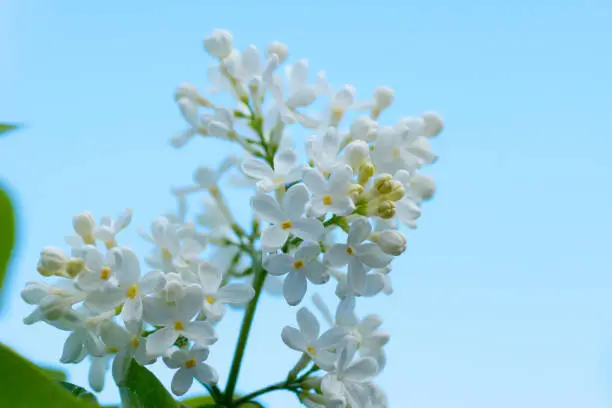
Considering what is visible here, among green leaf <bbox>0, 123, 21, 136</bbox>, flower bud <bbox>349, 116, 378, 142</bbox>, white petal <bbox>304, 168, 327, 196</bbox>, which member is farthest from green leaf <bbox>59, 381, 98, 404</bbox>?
flower bud <bbox>349, 116, 378, 142</bbox>

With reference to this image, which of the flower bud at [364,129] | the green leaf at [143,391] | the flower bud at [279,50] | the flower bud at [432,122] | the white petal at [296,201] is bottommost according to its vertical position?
the green leaf at [143,391]

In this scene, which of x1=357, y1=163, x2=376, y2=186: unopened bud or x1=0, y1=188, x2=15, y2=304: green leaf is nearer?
x1=0, y1=188, x2=15, y2=304: green leaf

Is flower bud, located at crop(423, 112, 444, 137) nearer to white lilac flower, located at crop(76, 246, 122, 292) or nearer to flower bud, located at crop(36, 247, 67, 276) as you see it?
white lilac flower, located at crop(76, 246, 122, 292)

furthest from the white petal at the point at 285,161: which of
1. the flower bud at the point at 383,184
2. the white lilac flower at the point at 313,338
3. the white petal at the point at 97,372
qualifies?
the white petal at the point at 97,372

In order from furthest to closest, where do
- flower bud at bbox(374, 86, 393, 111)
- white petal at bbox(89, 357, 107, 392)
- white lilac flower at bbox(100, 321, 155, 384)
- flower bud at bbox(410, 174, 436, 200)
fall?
flower bud at bbox(374, 86, 393, 111) → flower bud at bbox(410, 174, 436, 200) → white petal at bbox(89, 357, 107, 392) → white lilac flower at bbox(100, 321, 155, 384)

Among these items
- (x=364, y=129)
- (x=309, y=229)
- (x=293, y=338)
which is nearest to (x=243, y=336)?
(x=293, y=338)

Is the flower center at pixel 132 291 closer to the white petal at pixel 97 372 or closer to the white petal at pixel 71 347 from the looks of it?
the white petal at pixel 71 347

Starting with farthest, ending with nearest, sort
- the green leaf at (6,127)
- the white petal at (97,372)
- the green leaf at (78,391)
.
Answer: the white petal at (97,372) < the green leaf at (78,391) < the green leaf at (6,127)
